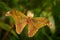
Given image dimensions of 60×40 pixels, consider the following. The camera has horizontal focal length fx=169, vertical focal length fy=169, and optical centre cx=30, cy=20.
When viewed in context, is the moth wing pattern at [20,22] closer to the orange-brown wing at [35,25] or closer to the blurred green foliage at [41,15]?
the orange-brown wing at [35,25]

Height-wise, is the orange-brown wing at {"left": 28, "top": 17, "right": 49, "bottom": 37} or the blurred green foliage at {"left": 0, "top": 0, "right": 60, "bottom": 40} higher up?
the orange-brown wing at {"left": 28, "top": 17, "right": 49, "bottom": 37}

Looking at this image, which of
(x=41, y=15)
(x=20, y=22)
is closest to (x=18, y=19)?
(x=20, y=22)

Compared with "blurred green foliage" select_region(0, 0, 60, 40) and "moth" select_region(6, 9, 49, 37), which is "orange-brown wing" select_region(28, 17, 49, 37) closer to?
"moth" select_region(6, 9, 49, 37)

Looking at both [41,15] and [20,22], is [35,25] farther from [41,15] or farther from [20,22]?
[41,15]

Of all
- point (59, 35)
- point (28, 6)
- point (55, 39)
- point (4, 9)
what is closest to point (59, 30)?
point (59, 35)

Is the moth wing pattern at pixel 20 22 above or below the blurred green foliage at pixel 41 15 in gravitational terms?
above

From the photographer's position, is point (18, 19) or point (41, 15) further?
point (41, 15)

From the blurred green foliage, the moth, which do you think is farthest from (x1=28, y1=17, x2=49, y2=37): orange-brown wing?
the blurred green foliage

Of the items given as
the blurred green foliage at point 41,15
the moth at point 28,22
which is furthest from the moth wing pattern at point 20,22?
the blurred green foliage at point 41,15

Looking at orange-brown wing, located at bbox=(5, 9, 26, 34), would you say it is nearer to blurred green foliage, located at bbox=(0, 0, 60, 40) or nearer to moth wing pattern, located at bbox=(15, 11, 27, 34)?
moth wing pattern, located at bbox=(15, 11, 27, 34)

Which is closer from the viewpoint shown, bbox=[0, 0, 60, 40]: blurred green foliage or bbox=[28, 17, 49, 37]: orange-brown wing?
bbox=[28, 17, 49, 37]: orange-brown wing

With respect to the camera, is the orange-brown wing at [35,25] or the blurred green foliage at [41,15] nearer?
the orange-brown wing at [35,25]
